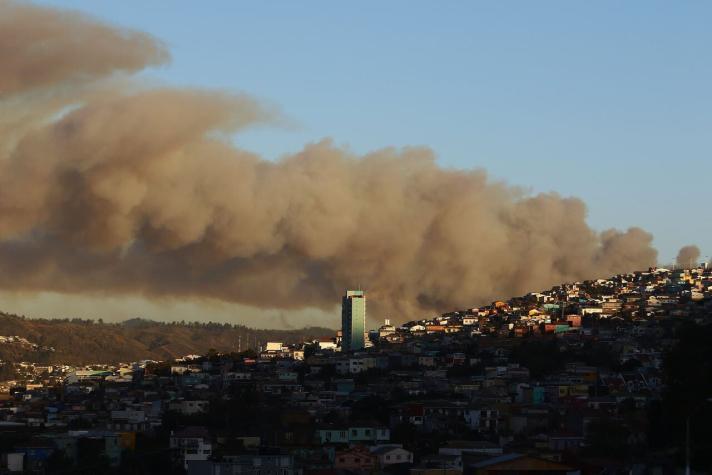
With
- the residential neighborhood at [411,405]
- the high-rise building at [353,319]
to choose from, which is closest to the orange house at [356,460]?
the residential neighborhood at [411,405]

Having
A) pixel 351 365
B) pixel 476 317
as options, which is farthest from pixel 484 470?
pixel 476 317

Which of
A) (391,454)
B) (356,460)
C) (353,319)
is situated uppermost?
(353,319)

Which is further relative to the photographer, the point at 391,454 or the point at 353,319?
the point at 353,319

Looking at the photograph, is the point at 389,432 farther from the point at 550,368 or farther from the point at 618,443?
the point at 550,368

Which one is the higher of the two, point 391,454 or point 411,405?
point 411,405

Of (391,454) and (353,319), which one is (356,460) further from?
(353,319)

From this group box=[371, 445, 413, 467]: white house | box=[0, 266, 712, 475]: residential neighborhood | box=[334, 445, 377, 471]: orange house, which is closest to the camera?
box=[0, 266, 712, 475]: residential neighborhood

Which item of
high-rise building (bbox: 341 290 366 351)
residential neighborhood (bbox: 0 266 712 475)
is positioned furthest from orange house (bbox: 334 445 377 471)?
high-rise building (bbox: 341 290 366 351)

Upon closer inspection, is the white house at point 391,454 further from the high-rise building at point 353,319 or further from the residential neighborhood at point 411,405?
the high-rise building at point 353,319

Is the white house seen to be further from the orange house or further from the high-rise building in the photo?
the high-rise building

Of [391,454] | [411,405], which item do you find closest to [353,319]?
[411,405]
